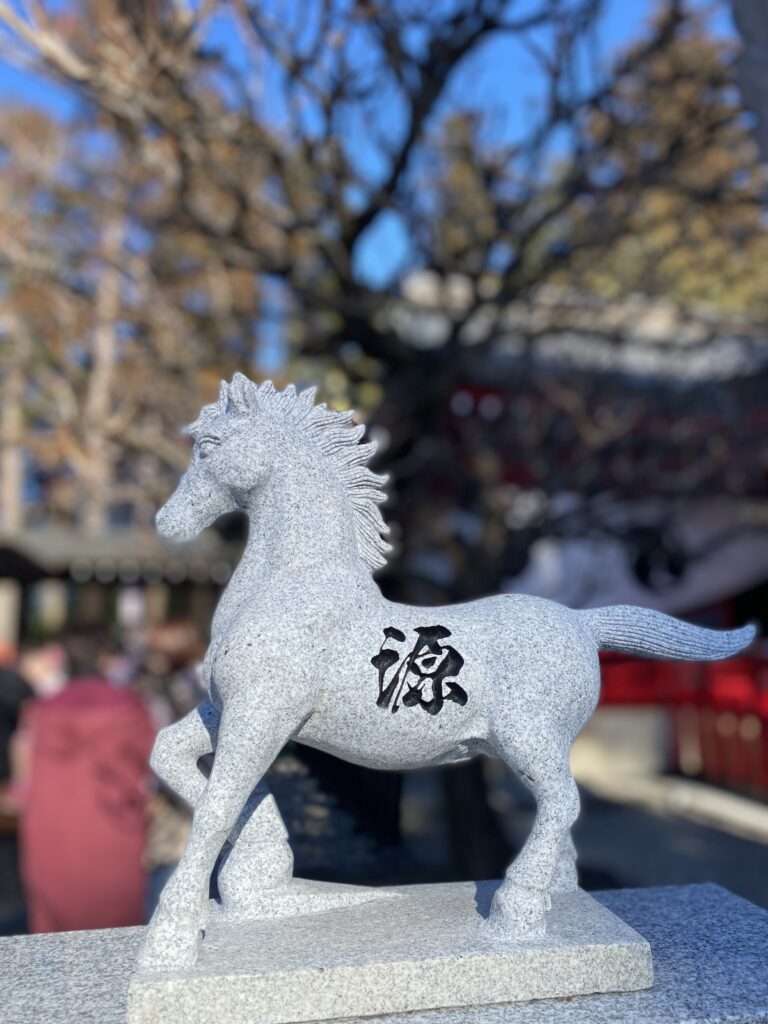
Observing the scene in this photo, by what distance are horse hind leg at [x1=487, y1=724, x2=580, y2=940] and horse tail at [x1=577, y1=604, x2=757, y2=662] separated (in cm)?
32

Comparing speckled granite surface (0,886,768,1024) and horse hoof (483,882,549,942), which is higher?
horse hoof (483,882,549,942)

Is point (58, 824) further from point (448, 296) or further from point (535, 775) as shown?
point (448, 296)

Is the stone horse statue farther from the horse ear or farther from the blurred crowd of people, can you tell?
the blurred crowd of people

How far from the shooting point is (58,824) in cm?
317

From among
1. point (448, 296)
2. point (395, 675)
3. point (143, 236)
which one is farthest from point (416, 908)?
point (143, 236)

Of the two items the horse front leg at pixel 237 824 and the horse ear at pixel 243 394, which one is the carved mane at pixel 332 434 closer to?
the horse ear at pixel 243 394

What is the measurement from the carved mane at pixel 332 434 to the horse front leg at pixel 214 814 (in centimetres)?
50

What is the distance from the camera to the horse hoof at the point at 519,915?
6.42 feet

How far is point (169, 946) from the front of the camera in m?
1.83

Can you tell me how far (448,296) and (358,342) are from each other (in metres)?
0.61

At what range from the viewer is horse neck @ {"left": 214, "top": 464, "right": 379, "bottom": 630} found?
2.06 meters

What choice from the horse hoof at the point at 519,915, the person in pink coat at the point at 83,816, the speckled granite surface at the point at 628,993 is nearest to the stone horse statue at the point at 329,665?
the horse hoof at the point at 519,915

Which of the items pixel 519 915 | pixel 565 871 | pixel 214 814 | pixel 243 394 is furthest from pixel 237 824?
pixel 243 394

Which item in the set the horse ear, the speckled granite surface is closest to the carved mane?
the horse ear
